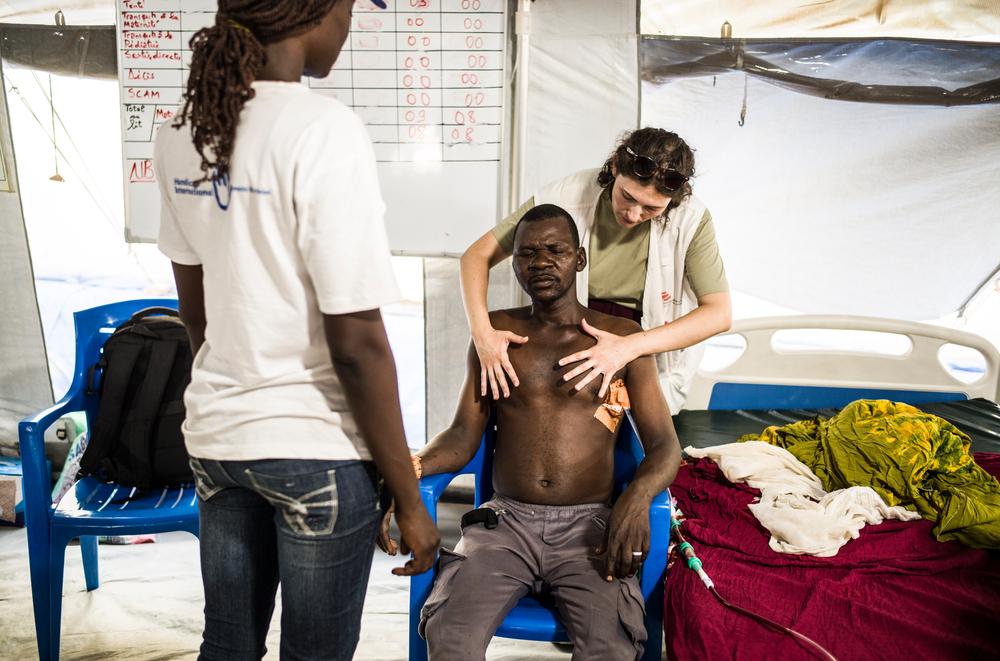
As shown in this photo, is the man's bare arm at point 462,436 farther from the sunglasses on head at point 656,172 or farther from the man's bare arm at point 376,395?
the man's bare arm at point 376,395

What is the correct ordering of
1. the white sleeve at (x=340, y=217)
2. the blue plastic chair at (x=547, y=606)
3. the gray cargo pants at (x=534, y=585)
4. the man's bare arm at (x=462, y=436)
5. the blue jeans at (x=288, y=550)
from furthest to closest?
the man's bare arm at (x=462, y=436) < the blue plastic chair at (x=547, y=606) < the gray cargo pants at (x=534, y=585) < the blue jeans at (x=288, y=550) < the white sleeve at (x=340, y=217)

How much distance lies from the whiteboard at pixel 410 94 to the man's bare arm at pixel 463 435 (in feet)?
4.03

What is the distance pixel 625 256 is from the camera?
248 centimetres

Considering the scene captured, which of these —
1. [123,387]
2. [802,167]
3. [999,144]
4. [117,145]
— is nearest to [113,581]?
[123,387]

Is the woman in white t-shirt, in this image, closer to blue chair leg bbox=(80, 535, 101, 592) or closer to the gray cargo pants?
the gray cargo pants

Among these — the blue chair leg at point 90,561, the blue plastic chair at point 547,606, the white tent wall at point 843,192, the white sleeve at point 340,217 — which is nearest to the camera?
the white sleeve at point 340,217

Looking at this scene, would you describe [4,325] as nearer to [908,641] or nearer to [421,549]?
[421,549]

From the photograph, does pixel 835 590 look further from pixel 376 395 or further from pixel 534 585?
pixel 376 395

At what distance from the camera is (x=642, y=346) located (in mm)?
2098

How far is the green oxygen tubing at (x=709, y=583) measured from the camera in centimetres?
172

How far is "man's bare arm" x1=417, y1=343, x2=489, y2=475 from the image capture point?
201 centimetres

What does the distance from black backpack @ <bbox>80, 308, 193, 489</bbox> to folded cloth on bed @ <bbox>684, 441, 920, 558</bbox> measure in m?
1.75

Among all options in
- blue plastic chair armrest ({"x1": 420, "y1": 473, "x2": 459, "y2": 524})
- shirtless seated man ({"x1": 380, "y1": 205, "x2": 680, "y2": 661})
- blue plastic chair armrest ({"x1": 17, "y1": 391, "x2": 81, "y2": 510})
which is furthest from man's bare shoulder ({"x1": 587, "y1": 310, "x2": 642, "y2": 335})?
blue plastic chair armrest ({"x1": 17, "y1": 391, "x2": 81, "y2": 510})

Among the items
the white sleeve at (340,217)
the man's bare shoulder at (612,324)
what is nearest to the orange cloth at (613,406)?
the man's bare shoulder at (612,324)
